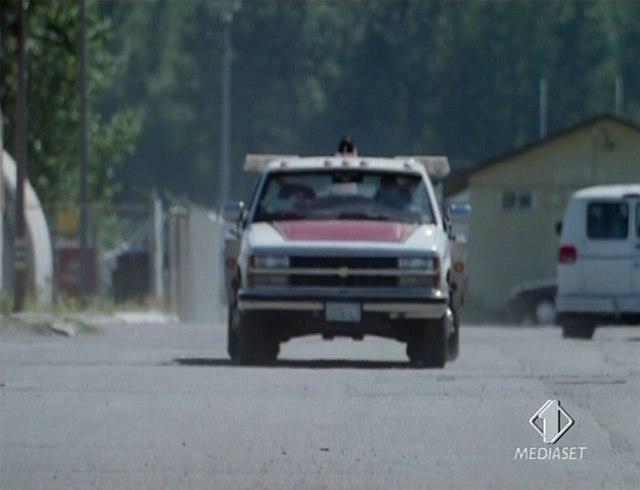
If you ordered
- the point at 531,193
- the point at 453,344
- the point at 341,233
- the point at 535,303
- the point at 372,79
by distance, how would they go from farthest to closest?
the point at 372,79 → the point at 531,193 → the point at 535,303 → the point at 453,344 → the point at 341,233

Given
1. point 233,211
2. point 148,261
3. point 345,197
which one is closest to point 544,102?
point 148,261

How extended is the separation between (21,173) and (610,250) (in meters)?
11.0

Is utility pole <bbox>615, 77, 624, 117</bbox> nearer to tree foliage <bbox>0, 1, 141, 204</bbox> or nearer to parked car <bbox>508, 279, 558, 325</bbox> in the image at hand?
parked car <bbox>508, 279, 558, 325</bbox>

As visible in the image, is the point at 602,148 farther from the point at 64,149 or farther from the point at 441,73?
the point at 441,73

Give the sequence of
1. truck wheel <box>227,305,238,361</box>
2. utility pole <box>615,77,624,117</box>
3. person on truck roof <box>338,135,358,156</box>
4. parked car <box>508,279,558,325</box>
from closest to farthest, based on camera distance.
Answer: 1. truck wheel <box>227,305,238,361</box>
2. person on truck roof <box>338,135,358,156</box>
3. parked car <box>508,279,558,325</box>
4. utility pole <box>615,77,624,117</box>

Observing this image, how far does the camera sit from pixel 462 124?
8312cm

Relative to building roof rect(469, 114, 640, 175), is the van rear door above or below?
below

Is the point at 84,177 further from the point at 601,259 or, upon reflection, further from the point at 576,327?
the point at 601,259

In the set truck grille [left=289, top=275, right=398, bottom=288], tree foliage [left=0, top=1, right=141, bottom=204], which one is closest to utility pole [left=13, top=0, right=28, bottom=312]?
tree foliage [left=0, top=1, right=141, bottom=204]

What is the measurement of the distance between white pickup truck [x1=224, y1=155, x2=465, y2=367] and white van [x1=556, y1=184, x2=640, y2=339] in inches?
283

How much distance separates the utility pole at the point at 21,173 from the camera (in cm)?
3072

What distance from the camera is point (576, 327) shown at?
1022 inches

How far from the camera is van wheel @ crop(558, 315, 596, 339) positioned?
84.5 feet

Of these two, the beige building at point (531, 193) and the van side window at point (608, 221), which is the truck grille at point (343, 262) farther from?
the beige building at point (531, 193)
